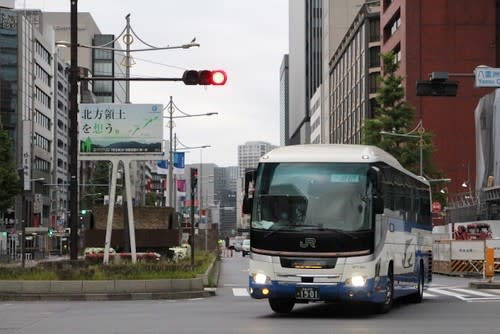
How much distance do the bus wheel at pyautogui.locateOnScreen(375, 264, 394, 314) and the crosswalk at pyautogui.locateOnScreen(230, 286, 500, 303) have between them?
523 cm

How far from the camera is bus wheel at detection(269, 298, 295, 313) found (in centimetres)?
1992

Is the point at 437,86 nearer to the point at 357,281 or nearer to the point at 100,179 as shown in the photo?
the point at 357,281

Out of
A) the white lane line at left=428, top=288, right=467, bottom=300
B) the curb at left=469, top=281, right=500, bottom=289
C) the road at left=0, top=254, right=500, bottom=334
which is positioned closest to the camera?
the road at left=0, top=254, right=500, bottom=334

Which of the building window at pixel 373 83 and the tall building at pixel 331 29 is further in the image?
the tall building at pixel 331 29

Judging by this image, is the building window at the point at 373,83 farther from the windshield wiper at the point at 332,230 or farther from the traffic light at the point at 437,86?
the windshield wiper at the point at 332,230

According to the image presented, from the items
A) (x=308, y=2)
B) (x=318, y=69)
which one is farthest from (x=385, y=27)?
Result: (x=308, y=2)

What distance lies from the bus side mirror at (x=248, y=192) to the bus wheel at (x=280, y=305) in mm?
2047

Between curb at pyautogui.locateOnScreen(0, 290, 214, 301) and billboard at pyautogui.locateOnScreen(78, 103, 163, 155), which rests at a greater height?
billboard at pyautogui.locateOnScreen(78, 103, 163, 155)

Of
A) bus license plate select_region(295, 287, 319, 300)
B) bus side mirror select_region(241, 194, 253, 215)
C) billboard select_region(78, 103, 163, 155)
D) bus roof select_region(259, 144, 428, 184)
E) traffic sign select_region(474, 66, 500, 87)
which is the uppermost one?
traffic sign select_region(474, 66, 500, 87)

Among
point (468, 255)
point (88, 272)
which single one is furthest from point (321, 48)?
point (88, 272)

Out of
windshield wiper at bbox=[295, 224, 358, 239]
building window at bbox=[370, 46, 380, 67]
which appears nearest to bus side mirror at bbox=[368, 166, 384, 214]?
windshield wiper at bbox=[295, 224, 358, 239]

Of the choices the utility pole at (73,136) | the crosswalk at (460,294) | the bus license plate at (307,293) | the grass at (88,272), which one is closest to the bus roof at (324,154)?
the bus license plate at (307,293)

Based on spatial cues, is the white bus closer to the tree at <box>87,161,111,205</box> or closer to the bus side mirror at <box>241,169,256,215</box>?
the bus side mirror at <box>241,169,256,215</box>

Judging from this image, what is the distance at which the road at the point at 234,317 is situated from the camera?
52.5 ft
